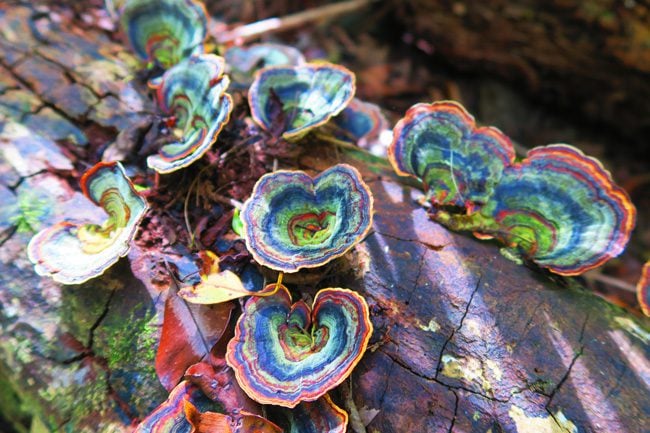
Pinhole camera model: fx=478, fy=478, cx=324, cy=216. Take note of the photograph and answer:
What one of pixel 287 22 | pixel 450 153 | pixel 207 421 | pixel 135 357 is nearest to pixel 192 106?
pixel 135 357

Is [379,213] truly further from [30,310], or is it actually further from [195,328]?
[30,310]

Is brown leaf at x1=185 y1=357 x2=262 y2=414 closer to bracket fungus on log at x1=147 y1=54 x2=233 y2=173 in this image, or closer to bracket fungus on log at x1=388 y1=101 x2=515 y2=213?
bracket fungus on log at x1=147 y1=54 x2=233 y2=173

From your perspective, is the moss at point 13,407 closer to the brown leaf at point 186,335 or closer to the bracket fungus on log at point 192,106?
the brown leaf at point 186,335

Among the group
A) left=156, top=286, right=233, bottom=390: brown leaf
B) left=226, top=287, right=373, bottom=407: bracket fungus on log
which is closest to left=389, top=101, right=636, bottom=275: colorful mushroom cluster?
left=226, top=287, right=373, bottom=407: bracket fungus on log

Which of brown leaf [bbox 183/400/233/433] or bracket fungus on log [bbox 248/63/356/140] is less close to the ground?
bracket fungus on log [bbox 248/63/356/140]

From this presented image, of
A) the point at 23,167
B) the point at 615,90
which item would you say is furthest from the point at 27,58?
the point at 615,90

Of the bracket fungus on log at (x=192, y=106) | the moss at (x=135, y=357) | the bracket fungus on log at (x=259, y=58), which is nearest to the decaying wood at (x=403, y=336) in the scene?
the moss at (x=135, y=357)

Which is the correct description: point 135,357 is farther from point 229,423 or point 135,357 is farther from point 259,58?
point 259,58
